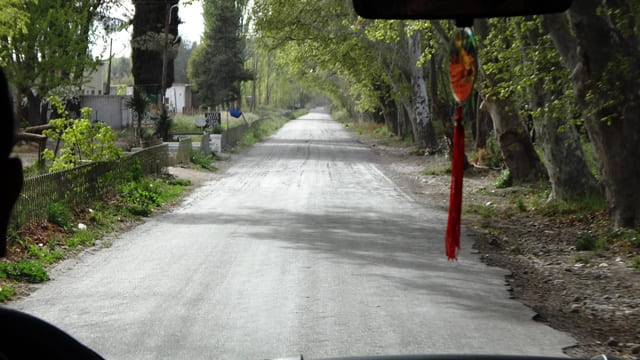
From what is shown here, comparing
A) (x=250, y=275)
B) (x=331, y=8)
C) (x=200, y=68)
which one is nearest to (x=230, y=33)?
(x=200, y=68)

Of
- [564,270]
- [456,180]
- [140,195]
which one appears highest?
[456,180]

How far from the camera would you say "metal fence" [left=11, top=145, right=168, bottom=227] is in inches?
539

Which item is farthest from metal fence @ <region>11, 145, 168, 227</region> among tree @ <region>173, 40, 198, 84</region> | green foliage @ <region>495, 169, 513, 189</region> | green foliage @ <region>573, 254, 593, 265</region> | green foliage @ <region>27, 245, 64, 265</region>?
tree @ <region>173, 40, 198, 84</region>

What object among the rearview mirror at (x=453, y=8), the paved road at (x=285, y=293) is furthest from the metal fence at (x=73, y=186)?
the rearview mirror at (x=453, y=8)

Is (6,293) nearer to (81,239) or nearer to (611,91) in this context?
(81,239)

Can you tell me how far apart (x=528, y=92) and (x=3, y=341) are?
17.4m

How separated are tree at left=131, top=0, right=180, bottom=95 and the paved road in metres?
31.1

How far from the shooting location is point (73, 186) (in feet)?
54.1

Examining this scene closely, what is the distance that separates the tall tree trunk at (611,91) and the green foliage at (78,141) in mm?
9264

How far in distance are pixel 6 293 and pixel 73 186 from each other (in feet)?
21.8

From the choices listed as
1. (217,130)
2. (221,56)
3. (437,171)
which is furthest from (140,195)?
(221,56)

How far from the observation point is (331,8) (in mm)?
31984

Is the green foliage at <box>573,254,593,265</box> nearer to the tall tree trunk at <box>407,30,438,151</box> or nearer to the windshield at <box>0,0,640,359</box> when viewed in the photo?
the windshield at <box>0,0,640,359</box>

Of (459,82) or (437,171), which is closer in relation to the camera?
(459,82)
